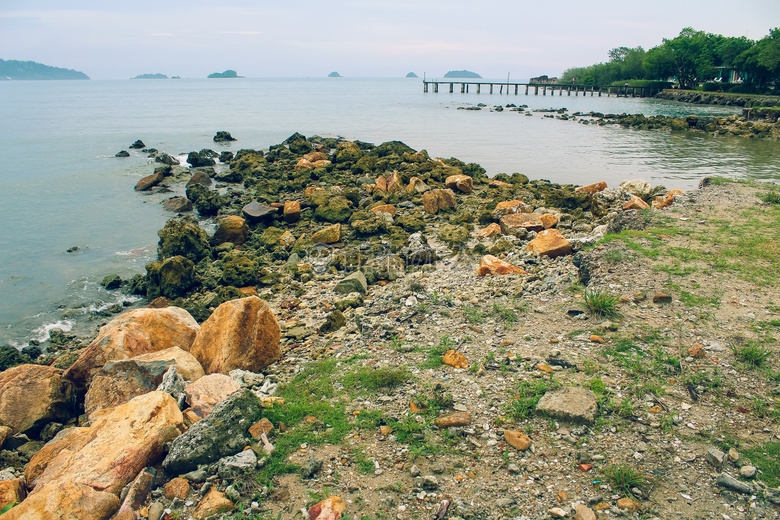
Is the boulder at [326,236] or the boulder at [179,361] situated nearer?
the boulder at [179,361]

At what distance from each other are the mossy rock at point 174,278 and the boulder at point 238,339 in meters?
4.09

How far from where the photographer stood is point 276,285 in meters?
10.9

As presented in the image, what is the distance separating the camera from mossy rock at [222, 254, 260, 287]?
1097 cm

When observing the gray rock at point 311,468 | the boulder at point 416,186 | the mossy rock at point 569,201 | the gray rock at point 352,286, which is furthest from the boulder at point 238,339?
the mossy rock at point 569,201

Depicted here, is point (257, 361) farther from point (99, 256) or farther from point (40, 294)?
point (99, 256)

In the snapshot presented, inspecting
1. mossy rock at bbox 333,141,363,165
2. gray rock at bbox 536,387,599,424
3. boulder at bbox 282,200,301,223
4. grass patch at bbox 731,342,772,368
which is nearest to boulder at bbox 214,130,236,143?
mossy rock at bbox 333,141,363,165

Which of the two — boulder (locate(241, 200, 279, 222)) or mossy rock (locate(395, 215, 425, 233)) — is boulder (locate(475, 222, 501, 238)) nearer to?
mossy rock (locate(395, 215, 425, 233))

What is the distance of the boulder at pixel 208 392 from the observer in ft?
17.9

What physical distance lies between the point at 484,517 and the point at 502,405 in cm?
146

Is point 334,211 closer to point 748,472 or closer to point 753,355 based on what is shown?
point 753,355

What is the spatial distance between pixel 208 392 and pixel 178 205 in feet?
48.2

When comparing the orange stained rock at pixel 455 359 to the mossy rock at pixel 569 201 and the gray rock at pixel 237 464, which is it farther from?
the mossy rock at pixel 569 201

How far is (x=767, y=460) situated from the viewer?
162 inches

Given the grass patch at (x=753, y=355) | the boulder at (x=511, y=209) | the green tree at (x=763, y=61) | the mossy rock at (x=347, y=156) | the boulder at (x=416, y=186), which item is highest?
the green tree at (x=763, y=61)
